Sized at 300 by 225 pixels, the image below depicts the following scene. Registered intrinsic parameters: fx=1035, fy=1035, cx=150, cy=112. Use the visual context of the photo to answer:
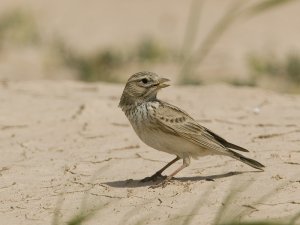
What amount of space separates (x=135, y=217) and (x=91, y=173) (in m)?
1.54

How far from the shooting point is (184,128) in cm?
752

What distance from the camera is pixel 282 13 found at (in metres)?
17.9

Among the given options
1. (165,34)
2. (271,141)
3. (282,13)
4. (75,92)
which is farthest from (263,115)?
(282,13)

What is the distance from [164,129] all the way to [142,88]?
1.49ft

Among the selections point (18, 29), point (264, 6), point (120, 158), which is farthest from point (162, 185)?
point (18, 29)

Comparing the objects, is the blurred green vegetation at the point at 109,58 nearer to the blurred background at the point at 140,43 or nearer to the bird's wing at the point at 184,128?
the blurred background at the point at 140,43

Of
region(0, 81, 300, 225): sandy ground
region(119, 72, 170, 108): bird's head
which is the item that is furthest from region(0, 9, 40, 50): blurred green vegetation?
region(119, 72, 170, 108): bird's head

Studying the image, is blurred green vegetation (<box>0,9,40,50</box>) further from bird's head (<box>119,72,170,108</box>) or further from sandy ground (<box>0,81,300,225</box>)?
bird's head (<box>119,72,170,108</box>)

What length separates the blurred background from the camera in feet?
44.8

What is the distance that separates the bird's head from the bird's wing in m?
0.13

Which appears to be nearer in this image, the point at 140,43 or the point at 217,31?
the point at 217,31

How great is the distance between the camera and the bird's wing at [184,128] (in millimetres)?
7402

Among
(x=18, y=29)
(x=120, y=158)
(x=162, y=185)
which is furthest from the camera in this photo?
(x=18, y=29)

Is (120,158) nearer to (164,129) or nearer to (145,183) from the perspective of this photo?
(145,183)
